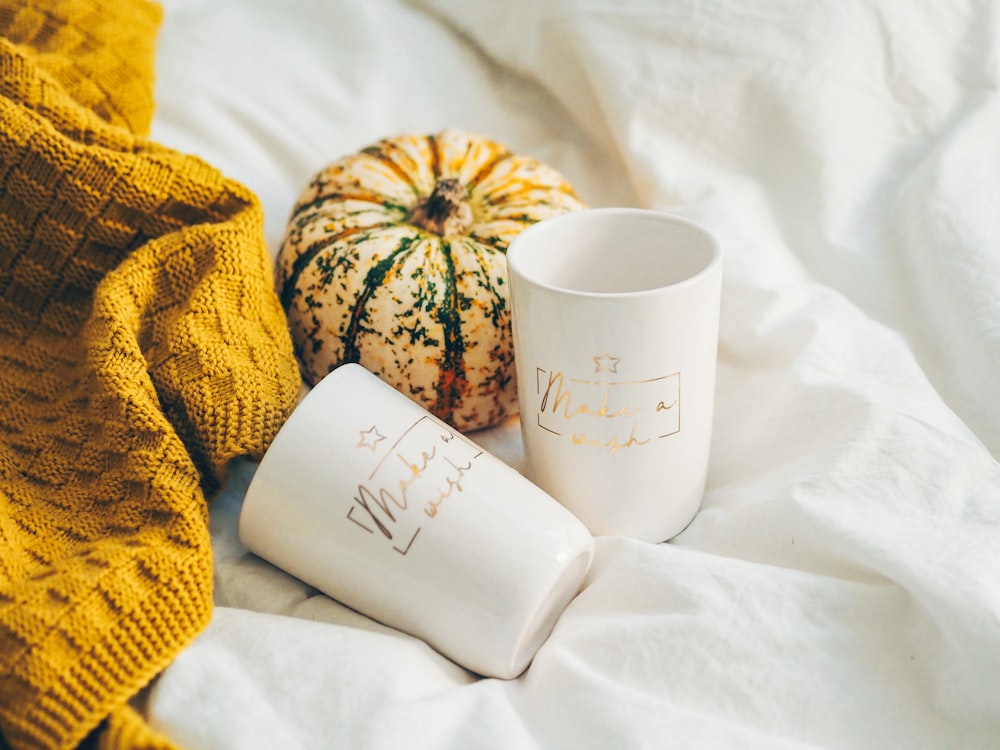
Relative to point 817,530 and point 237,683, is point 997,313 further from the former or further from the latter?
point 237,683

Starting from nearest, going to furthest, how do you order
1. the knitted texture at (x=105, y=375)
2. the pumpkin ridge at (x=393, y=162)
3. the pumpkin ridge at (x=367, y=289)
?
the knitted texture at (x=105, y=375) < the pumpkin ridge at (x=367, y=289) < the pumpkin ridge at (x=393, y=162)

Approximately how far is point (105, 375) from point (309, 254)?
233 millimetres

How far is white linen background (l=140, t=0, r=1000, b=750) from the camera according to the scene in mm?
589

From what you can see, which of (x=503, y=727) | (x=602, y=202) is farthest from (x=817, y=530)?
(x=602, y=202)

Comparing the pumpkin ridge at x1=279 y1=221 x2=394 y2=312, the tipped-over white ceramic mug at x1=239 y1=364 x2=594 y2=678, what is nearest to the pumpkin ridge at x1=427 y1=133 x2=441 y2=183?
the pumpkin ridge at x1=279 y1=221 x2=394 y2=312

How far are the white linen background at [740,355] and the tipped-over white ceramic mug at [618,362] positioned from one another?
50 millimetres

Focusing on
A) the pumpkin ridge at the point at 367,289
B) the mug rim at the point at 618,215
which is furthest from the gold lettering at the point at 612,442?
the pumpkin ridge at the point at 367,289

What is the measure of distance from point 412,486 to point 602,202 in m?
0.59

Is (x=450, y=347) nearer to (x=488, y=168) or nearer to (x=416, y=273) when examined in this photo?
(x=416, y=273)

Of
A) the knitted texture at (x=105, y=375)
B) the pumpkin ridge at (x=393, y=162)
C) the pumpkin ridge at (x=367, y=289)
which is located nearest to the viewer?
the knitted texture at (x=105, y=375)

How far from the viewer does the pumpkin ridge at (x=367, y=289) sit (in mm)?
821

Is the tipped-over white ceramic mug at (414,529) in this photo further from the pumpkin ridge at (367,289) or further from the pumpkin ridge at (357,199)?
the pumpkin ridge at (357,199)

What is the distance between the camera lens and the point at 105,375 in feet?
2.38

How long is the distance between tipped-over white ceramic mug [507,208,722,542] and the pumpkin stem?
0.13 metres
